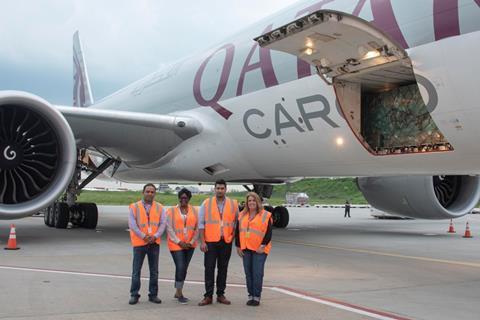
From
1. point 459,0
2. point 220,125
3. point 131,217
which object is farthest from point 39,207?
point 459,0

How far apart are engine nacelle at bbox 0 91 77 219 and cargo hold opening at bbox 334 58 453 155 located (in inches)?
168

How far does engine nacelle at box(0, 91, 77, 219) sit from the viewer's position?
324 inches

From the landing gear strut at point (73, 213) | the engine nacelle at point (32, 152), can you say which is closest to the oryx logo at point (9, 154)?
the engine nacelle at point (32, 152)

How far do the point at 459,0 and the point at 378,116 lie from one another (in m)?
1.92

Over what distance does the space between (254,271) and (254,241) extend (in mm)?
245

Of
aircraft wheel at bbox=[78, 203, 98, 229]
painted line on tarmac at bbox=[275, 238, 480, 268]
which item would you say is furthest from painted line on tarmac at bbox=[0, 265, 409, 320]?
aircraft wheel at bbox=[78, 203, 98, 229]

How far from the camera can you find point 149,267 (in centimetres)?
457

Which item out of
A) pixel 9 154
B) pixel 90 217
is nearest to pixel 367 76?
pixel 9 154

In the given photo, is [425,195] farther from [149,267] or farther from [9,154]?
[9,154]

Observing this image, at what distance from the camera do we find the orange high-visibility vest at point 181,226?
461 centimetres

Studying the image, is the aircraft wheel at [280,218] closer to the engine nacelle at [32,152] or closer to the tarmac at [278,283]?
the tarmac at [278,283]

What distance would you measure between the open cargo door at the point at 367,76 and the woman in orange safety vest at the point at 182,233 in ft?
7.17

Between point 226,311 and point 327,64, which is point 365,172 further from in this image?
point 226,311

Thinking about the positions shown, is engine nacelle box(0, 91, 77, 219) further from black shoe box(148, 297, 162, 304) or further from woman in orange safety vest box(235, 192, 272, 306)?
woman in orange safety vest box(235, 192, 272, 306)
